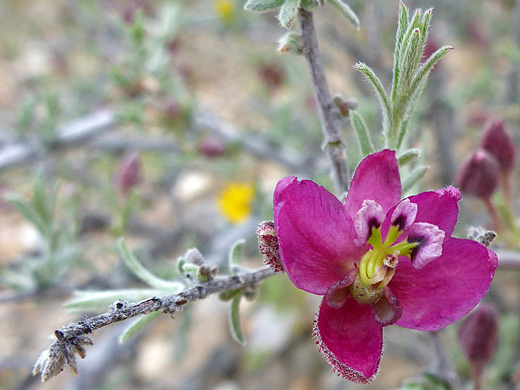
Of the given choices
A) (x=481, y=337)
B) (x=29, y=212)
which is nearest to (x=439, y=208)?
(x=481, y=337)

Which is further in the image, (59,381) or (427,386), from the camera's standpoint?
(59,381)

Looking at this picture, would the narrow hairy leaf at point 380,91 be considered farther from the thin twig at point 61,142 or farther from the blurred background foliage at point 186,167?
the thin twig at point 61,142

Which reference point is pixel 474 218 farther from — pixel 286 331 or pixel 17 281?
pixel 17 281

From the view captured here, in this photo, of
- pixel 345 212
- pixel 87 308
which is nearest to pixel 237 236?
pixel 87 308

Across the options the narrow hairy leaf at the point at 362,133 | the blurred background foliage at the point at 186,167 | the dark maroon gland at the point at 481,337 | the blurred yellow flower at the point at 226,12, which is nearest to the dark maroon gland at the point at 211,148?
A: the blurred background foliage at the point at 186,167

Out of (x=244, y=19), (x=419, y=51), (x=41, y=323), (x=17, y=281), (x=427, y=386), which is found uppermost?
(x=244, y=19)

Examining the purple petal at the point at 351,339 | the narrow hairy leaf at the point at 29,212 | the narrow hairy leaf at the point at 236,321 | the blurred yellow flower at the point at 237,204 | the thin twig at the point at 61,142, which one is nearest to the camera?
the purple petal at the point at 351,339
